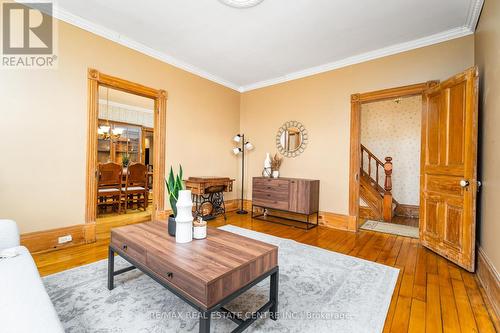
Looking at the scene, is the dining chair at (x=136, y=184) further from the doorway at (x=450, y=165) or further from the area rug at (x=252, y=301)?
the doorway at (x=450, y=165)

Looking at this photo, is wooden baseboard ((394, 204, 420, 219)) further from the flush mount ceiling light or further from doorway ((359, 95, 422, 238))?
the flush mount ceiling light

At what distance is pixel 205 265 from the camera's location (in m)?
1.30

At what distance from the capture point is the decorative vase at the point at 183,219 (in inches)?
63.9

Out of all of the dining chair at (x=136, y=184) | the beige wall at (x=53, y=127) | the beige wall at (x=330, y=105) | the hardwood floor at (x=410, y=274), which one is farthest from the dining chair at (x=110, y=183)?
the beige wall at (x=330, y=105)

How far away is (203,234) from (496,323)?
7.09 ft

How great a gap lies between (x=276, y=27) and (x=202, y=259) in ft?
9.57

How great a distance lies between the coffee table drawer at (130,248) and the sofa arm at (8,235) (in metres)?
0.66

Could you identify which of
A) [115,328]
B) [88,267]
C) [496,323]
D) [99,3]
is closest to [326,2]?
[99,3]

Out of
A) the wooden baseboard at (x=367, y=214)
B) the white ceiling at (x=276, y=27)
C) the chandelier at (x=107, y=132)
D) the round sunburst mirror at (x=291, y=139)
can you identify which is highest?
the white ceiling at (x=276, y=27)

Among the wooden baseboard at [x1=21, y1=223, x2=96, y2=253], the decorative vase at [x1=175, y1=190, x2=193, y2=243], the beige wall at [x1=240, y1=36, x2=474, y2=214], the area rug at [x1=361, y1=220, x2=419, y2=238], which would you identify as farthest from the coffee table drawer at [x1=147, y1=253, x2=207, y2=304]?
the area rug at [x1=361, y1=220, x2=419, y2=238]

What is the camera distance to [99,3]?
2.59 m

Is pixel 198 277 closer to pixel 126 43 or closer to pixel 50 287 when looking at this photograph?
pixel 50 287

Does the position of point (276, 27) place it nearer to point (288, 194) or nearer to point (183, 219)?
point (288, 194)

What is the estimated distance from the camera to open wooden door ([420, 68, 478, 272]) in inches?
92.0
